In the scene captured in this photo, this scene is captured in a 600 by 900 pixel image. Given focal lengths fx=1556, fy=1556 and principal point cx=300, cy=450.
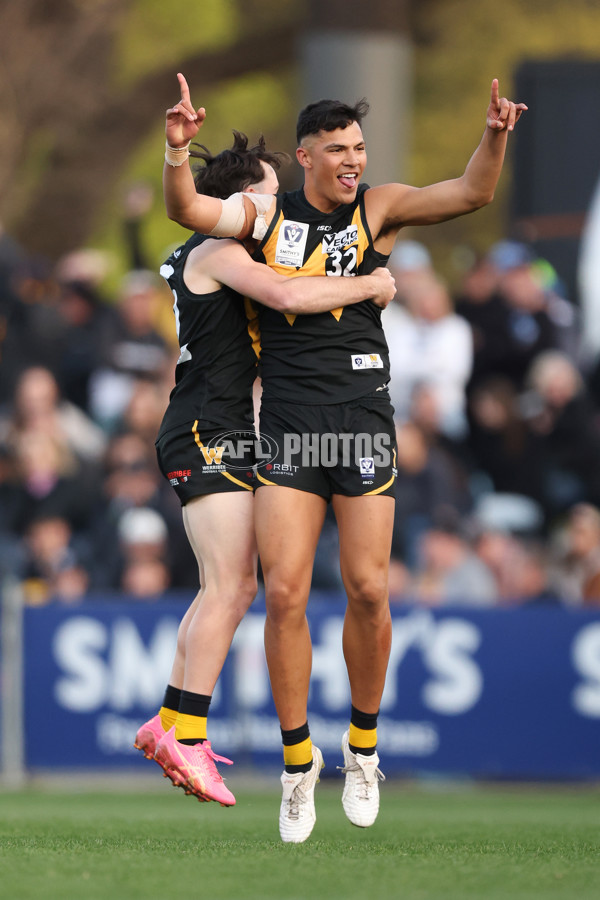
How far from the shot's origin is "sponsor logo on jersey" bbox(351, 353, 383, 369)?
20.1ft

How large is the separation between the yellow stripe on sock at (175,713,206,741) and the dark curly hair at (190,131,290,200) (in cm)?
216

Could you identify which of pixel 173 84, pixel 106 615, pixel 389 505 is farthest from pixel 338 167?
pixel 173 84

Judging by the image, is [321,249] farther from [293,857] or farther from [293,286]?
[293,857]

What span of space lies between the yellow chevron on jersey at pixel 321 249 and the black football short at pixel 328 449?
14.8 inches

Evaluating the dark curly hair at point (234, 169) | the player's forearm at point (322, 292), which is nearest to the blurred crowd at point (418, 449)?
the dark curly hair at point (234, 169)

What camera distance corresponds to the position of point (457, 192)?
604 centimetres

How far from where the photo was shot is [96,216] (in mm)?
21578

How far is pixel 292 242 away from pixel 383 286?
0.40 meters

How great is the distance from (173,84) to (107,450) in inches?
402

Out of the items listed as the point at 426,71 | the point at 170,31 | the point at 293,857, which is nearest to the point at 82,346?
the point at 293,857

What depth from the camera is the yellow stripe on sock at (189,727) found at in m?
6.22

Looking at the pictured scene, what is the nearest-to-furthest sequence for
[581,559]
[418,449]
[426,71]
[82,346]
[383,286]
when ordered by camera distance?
1. [383,286]
2. [581,559]
3. [418,449]
4. [82,346]
5. [426,71]

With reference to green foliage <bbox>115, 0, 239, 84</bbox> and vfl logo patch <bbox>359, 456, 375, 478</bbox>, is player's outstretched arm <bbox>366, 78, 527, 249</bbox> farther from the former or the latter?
green foliage <bbox>115, 0, 239, 84</bbox>

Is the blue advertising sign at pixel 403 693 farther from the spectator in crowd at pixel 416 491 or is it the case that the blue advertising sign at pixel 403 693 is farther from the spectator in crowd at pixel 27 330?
the spectator in crowd at pixel 27 330
